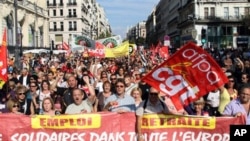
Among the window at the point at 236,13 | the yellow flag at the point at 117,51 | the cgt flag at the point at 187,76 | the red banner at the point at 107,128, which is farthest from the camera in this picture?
the window at the point at 236,13

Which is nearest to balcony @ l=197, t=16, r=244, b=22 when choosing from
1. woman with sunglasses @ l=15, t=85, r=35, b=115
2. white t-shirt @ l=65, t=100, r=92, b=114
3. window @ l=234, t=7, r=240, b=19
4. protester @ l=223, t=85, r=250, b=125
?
window @ l=234, t=7, r=240, b=19

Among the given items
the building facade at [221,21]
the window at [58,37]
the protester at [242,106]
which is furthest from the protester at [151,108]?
the window at [58,37]

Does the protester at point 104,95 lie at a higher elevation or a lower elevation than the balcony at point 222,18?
lower

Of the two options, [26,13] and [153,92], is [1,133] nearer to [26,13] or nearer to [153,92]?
[153,92]

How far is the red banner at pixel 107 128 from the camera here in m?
7.66

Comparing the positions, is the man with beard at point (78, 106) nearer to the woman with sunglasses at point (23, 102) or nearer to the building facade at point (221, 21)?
the woman with sunglasses at point (23, 102)

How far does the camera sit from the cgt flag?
716 cm

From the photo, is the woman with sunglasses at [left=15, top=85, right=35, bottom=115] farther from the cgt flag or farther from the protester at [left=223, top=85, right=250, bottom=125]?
the protester at [left=223, top=85, right=250, bottom=125]

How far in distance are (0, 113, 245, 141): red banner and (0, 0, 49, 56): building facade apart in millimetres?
39072

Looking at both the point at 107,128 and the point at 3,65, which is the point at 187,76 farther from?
the point at 3,65

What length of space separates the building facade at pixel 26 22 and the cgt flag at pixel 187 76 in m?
40.0

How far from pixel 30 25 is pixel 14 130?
5810 cm

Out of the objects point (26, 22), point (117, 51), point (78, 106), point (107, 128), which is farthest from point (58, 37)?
point (107, 128)

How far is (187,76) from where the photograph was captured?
7.28 m
